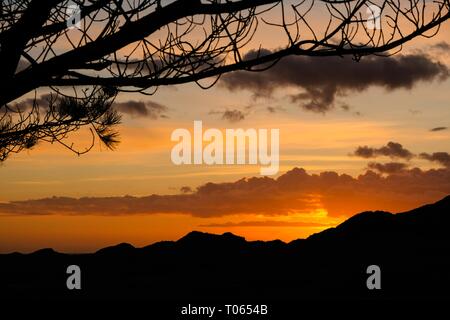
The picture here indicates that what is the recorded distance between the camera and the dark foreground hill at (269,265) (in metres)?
11.0

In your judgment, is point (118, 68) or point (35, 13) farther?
point (118, 68)

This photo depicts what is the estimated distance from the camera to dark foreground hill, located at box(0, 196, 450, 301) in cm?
1102

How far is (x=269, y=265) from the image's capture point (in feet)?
43.7

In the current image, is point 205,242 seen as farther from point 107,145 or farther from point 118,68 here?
point 118,68

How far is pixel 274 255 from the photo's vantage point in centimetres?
1398

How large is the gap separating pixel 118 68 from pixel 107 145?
4465 mm

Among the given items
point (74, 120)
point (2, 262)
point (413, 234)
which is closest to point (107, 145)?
point (74, 120)

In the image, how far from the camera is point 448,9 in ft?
16.1

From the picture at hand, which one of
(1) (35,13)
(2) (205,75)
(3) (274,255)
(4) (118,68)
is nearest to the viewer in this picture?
(1) (35,13)
